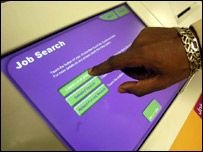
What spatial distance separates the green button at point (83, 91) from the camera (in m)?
0.67

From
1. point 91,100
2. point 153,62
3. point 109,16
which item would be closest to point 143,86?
point 153,62

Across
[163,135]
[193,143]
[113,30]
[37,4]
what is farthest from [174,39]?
[193,143]

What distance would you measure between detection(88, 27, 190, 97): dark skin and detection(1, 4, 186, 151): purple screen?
0.31 ft

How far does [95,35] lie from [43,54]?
0.88ft

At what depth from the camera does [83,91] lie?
71cm

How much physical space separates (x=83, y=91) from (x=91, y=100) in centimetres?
5

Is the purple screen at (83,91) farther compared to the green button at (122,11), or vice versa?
the green button at (122,11)

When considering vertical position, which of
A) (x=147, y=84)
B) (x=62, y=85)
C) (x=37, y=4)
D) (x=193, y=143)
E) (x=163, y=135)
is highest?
(x=37, y=4)

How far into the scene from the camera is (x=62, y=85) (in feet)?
2.19

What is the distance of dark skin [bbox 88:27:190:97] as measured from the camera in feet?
2.07

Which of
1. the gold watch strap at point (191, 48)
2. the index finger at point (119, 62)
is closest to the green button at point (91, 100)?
the index finger at point (119, 62)

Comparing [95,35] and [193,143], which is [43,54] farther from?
[193,143]

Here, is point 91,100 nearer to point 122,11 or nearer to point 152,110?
point 152,110

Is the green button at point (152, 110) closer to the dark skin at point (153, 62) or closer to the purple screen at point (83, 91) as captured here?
the purple screen at point (83, 91)
